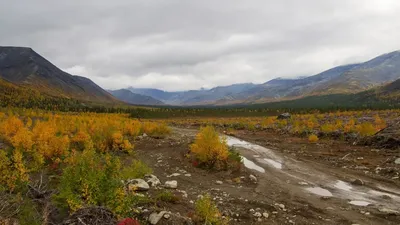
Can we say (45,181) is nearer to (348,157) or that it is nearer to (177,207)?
(177,207)

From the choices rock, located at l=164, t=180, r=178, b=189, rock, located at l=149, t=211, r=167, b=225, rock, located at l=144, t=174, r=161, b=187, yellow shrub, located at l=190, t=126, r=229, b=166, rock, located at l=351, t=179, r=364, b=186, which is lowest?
rock, located at l=351, t=179, r=364, b=186

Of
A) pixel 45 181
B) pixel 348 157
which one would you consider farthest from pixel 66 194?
pixel 348 157

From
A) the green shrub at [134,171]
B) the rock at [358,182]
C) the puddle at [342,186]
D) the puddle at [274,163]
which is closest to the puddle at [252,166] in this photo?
the puddle at [274,163]

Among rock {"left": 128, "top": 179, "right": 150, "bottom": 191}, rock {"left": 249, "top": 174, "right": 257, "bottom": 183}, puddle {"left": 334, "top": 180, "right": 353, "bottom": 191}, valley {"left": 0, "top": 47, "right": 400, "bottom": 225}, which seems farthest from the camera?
rock {"left": 249, "top": 174, "right": 257, "bottom": 183}

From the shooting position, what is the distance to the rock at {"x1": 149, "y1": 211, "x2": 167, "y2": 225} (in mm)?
10557

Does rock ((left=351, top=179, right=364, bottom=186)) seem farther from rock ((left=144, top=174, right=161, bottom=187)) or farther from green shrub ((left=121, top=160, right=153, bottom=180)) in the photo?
green shrub ((left=121, top=160, right=153, bottom=180))

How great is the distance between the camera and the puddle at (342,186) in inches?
651

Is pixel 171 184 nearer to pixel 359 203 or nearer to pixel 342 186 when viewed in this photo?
pixel 359 203

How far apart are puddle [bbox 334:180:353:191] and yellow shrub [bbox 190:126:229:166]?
A: 662cm

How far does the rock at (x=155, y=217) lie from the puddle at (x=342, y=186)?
33.8 ft

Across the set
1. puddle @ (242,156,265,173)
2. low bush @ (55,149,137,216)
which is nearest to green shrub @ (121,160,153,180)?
low bush @ (55,149,137,216)

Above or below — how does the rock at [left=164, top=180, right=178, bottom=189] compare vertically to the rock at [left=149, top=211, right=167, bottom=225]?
below

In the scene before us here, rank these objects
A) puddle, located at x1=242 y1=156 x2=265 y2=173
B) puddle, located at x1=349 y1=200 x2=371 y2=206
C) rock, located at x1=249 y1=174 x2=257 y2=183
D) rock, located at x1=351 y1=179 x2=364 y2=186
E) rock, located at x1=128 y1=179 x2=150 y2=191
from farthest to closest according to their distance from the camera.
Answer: puddle, located at x1=242 y1=156 x2=265 y2=173, rock, located at x1=249 y1=174 x2=257 y2=183, rock, located at x1=351 y1=179 x2=364 y2=186, rock, located at x1=128 y1=179 x2=150 y2=191, puddle, located at x1=349 y1=200 x2=371 y2=206

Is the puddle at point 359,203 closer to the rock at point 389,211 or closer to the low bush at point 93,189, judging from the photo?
the rock at point 389,211
